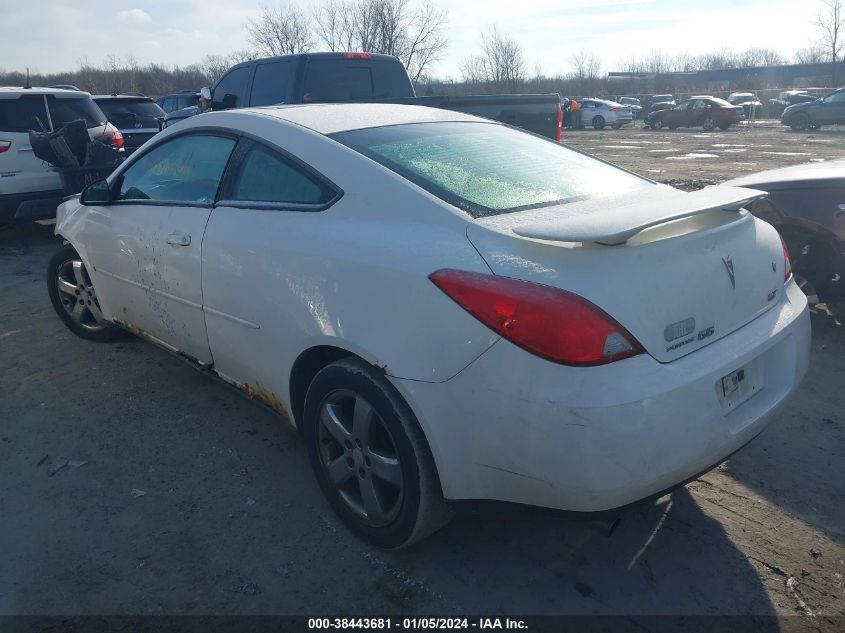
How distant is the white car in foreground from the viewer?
2.09 meters

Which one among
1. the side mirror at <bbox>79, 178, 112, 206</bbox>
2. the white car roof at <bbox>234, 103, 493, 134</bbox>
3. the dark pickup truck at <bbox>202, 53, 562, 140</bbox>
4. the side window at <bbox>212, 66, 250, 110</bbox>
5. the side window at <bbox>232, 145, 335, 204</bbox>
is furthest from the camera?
the side window at <bbox>212, 66, 250, 110</bbox>

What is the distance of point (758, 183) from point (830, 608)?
3.69 metres

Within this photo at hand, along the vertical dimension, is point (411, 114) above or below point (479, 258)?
above

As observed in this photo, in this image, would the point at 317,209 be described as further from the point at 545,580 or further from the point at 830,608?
the point at 830,608

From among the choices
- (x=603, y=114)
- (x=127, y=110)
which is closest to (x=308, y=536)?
(x=127, y=110)

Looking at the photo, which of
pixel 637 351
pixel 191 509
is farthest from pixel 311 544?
pixel 637 351

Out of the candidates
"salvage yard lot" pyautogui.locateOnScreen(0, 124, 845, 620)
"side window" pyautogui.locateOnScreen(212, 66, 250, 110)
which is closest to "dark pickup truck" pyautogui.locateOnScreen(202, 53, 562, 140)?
"side window" pyautogui.locateOnScreen(212, 66, 250, 110)

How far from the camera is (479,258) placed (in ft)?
7.35

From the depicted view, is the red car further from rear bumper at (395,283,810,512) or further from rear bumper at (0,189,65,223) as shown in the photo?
rear bumper at (395,283,810,512)

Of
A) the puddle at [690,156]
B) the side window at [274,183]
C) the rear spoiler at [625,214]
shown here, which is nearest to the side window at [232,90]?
the side window at [274,183]

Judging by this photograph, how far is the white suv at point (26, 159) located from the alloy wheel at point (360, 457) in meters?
7.14

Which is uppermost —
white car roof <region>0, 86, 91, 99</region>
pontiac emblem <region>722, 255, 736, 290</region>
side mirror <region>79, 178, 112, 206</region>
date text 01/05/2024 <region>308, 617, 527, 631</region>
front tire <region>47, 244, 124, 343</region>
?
white car roof <region>0, 86, 91, 99</region>

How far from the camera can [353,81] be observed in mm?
8945

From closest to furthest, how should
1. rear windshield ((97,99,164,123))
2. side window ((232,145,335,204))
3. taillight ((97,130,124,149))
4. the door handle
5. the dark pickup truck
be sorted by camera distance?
side window ((232,145,335,204)) → the door handle → the dark pickup truck → taillight ((97,130,124,149)) → rear windshield ((97,99,164,123))
